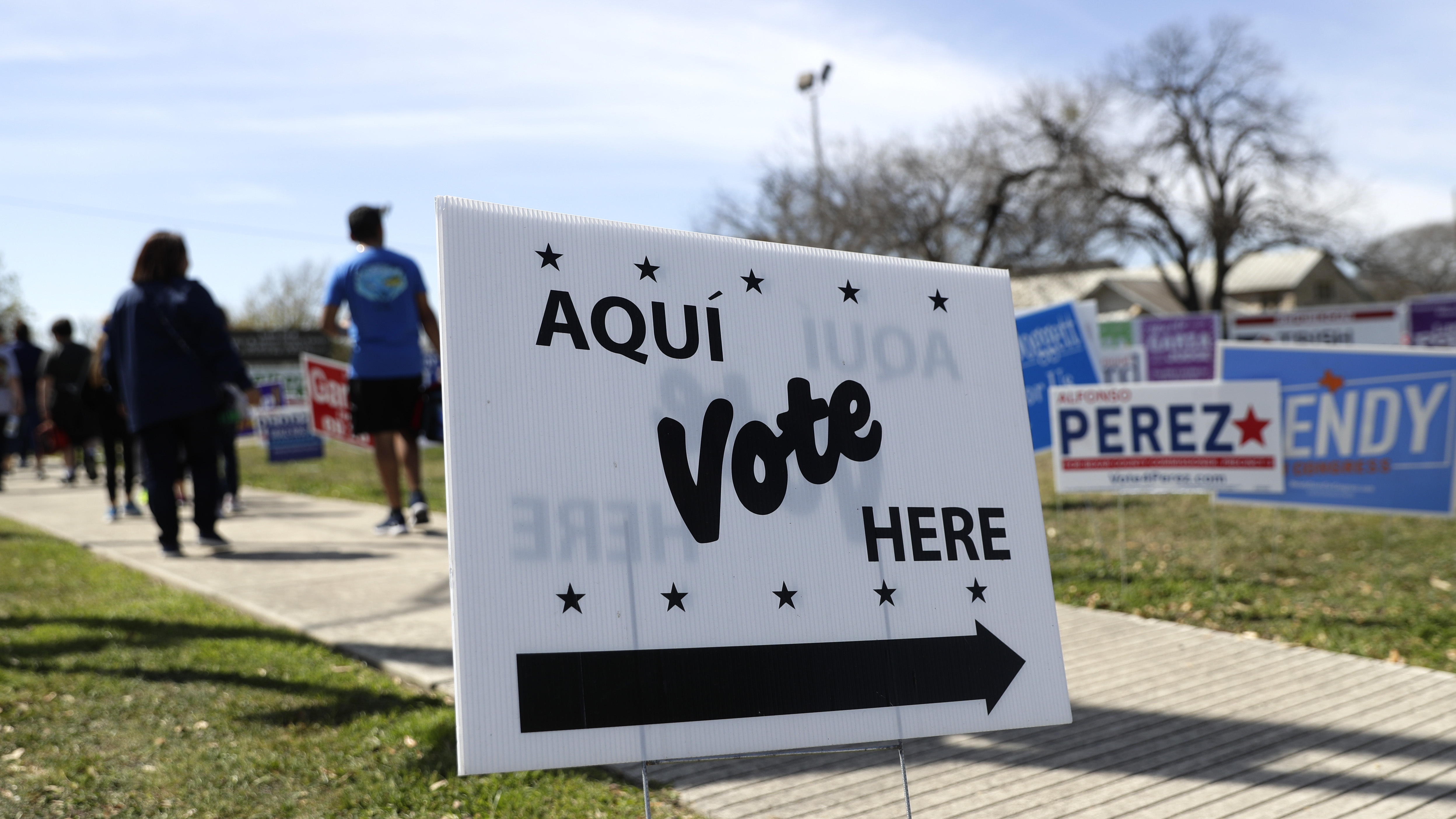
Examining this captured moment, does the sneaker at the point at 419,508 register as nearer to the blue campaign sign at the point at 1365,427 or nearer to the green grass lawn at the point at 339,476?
the green grass lawn at the point at 339,476

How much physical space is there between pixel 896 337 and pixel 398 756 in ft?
6.25

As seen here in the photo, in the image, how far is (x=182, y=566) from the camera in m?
6.21

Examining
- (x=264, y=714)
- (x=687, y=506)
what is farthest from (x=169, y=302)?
(x=687, y=506)

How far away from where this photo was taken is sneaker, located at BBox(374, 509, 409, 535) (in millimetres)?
7207

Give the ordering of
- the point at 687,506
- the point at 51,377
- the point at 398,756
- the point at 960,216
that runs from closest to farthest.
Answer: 1. the point at 687,506
2. the point at 398,756
3. the point at 51,377
4. the point at 960,216

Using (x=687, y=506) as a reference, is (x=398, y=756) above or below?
below

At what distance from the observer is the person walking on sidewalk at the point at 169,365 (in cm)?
604

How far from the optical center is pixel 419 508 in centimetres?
713

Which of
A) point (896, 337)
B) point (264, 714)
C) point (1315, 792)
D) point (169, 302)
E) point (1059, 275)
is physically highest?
point (1059, 275)

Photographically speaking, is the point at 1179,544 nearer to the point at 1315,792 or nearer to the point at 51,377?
the point at 1315,792

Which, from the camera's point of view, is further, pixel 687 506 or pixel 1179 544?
pixel 1179 544

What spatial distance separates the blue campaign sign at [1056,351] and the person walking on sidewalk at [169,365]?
4.56 m

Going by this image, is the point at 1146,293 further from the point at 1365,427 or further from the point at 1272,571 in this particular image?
the point at 1365,427

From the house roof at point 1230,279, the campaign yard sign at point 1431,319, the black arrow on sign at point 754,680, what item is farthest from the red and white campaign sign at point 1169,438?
the house roof at point 1230,279
